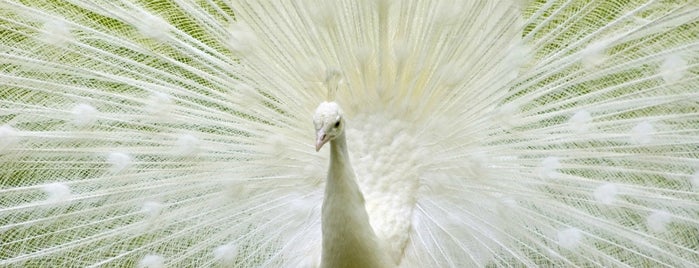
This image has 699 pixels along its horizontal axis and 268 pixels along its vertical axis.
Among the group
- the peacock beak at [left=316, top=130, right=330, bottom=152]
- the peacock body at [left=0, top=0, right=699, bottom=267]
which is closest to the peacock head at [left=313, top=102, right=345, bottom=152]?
the peacock beak at [left=316, top=130, right=330, bottom=152]

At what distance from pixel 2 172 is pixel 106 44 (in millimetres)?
483

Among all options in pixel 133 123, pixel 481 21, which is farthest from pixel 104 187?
pixel 481 21

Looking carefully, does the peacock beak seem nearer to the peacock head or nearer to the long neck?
the peacock head

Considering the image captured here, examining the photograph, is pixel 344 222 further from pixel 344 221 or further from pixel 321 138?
pixel 321 138

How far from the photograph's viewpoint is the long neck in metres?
2.33

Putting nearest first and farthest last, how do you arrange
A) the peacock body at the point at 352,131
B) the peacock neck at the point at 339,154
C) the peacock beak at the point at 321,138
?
the peacock beak at the point at 321,138
the peacock neck at the point at 339,154
the peacock body at the point at 352,131

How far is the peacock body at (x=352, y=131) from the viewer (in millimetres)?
2613

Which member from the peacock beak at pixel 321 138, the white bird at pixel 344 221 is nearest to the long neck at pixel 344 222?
the white bird at pixel 344 221

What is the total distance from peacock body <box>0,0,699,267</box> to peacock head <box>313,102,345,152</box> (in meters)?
0.51

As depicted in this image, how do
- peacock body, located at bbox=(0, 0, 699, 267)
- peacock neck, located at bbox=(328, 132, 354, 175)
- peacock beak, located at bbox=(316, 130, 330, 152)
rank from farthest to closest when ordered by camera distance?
1. peacock body, located at bbox=(0, 0, 699, 267)
2. peacock neck, located at bbox=(328, 132, 354, 175)
3. peacock beak, located at bbox=(316, 130, 330, 152)

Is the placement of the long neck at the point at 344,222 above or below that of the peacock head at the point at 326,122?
below

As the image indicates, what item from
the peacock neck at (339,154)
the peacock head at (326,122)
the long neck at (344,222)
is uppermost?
the peacock head at (326,122)

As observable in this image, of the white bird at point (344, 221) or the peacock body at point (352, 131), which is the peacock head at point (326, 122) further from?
the peacock body at point (352, 131)

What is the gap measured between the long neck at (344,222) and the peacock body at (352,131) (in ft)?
0.32
